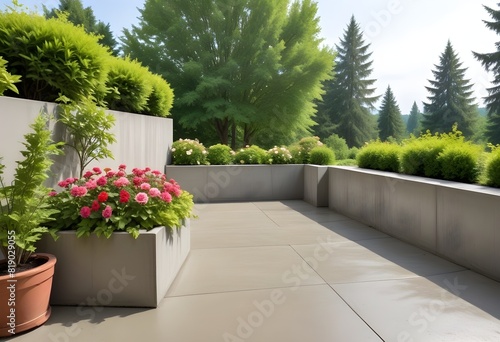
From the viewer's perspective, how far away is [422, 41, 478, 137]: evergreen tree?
1442 inches

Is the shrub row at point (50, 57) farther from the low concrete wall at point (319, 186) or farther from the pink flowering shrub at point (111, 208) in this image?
the low concrete wall at point (319, 186)

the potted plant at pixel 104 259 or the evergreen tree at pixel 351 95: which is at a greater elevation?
the evergreen tree at pixel 351 95

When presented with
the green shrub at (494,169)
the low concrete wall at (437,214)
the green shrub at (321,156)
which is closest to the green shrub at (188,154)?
the green shrub at (321,156)

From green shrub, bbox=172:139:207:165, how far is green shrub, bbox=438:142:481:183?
5901 millimetres

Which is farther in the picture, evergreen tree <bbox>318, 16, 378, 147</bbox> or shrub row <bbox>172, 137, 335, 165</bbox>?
evergreen tree <bbox>318, 16, 378, 147</bbox>

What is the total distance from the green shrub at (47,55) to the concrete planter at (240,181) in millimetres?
4856

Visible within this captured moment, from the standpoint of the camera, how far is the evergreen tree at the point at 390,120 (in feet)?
136

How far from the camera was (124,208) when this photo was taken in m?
3.12

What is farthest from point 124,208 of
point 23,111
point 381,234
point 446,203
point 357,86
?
point 357,86

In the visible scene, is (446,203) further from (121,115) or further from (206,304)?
(121,115)

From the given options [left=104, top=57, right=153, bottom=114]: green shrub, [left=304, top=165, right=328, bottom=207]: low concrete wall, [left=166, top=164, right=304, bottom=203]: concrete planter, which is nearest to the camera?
[left=104, top=57, right=153, bottom=114]: green shrub

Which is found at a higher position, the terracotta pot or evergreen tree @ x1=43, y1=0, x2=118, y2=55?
evergreen tree @ x1=43, y1=0, x2=118, y2=55

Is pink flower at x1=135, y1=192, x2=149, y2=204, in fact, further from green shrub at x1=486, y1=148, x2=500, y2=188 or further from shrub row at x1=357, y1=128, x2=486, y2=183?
shrub row at x1=357, y1=128, x2=486, y2=183

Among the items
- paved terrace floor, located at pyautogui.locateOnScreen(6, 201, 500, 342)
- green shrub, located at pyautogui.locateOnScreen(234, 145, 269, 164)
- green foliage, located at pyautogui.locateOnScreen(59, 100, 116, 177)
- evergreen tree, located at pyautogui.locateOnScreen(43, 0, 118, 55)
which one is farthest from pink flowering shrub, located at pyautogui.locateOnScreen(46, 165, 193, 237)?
evergreen tree, located at pyautogui.locateOnScreen(43, 0, 118, 55)
